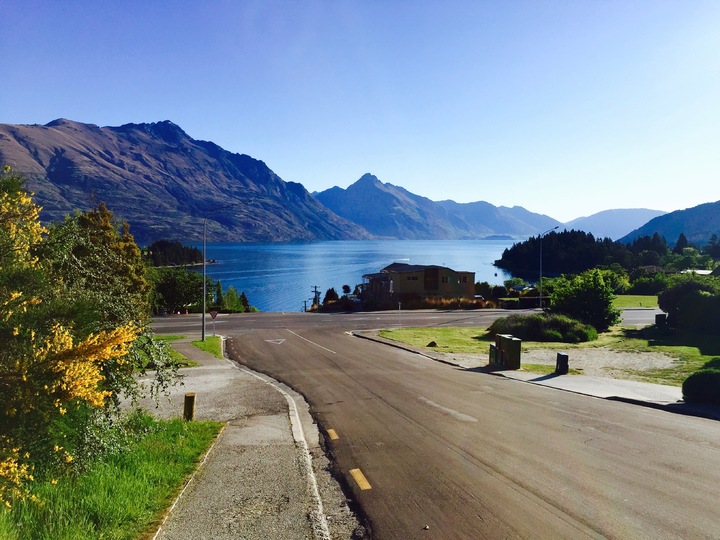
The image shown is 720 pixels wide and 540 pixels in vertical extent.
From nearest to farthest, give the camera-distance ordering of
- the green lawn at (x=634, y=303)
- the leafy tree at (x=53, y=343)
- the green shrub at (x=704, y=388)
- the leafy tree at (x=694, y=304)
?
the leafy tree at (x=53, y=343)
the green shrub at (x=704, y=388)
the leafy tree at (x=694, y=304)
the green lawn at (x=634, y=303)

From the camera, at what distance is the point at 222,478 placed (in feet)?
28.9

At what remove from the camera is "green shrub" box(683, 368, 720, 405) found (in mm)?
15490

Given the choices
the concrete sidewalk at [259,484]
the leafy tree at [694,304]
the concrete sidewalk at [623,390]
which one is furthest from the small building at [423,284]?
the concrete sidewalk at [259,484]

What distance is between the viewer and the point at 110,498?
7.05 metres

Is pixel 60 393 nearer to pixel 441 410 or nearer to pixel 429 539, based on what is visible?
pixel 429 539

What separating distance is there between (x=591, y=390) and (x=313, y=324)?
31545mm

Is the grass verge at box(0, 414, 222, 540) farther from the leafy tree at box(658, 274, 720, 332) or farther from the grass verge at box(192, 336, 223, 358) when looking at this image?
the leafy tree at box(658, 274, 720, 332)

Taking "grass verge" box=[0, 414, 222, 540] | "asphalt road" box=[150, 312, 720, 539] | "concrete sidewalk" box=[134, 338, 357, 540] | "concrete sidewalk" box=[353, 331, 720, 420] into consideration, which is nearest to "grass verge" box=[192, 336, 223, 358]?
"asphalt road" box=[150, 312, 720, 539]

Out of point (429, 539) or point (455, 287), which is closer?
point (429, 539)

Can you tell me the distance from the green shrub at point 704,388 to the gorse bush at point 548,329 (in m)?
20.0

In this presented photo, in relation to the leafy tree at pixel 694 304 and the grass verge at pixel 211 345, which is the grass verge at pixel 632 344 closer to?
the leafy tree at pixel 694 304

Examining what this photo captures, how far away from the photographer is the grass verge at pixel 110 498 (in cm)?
612

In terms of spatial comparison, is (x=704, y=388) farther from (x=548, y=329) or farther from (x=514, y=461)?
(x=548, y=329)

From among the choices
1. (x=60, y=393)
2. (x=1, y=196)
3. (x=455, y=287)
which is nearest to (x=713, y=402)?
(x=60, y=393)
